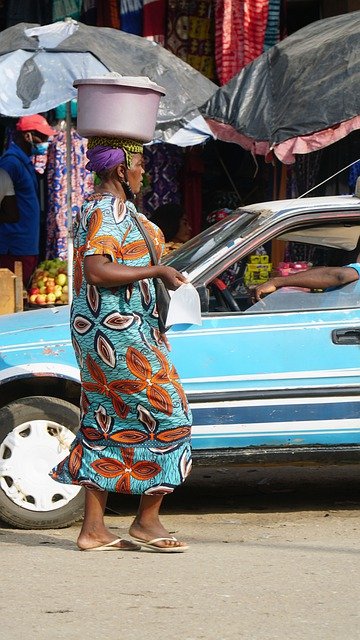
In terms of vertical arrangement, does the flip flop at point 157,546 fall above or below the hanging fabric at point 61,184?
below

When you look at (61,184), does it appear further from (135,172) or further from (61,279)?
(135,172)

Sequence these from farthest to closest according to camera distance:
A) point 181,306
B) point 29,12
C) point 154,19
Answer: point 29,12
point 154,19
point 181,306

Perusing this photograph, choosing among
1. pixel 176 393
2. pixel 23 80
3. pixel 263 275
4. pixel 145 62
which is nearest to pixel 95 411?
pixel 176 393

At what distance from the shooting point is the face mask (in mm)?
10711

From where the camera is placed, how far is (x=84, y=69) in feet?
29.4

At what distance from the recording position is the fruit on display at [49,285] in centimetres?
1034

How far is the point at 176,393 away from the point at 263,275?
1.33m

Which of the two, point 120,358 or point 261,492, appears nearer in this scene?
point 120,358

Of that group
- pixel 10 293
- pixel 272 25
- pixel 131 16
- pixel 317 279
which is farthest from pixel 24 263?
pixel 317 279

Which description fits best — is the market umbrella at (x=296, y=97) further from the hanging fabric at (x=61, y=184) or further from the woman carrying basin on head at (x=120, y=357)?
the woman carrying basin on head at (x=120, y=357)

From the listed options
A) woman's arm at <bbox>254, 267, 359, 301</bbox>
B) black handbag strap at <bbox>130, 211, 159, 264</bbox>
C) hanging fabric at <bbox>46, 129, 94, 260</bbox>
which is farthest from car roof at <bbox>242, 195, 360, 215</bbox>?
hanging fabric at <bbox>46, 129, 94, 260</bbox>

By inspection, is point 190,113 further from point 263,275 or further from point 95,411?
point 95,411

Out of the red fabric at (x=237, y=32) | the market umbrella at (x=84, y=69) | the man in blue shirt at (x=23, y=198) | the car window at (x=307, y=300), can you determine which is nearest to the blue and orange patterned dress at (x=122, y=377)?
the car window at (x=307, y=300)

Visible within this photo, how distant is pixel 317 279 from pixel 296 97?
11.0 feet
